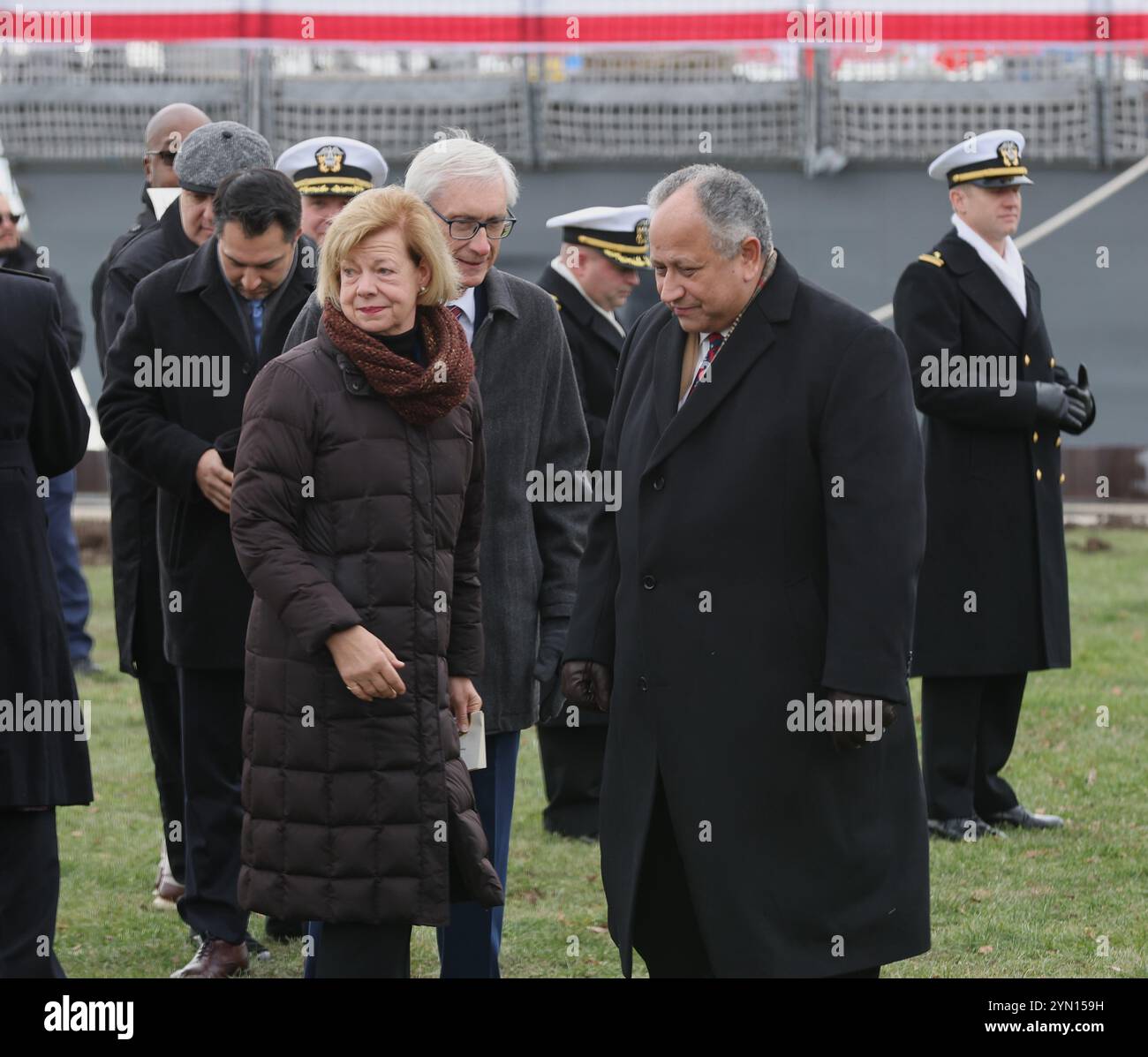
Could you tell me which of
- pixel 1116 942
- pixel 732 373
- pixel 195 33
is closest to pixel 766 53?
pixel 195 33

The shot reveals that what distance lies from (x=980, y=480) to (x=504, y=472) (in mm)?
2619

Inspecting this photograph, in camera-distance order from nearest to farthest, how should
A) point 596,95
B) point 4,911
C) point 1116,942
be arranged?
point 4,911 < point 1116,942 < point 596,95

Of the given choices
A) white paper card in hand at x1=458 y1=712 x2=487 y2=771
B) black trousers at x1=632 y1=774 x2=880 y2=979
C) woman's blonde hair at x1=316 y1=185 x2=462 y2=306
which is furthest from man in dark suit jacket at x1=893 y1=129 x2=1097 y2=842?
woman's blonde hair at x1=316 y1=185 x2=462 y2=306

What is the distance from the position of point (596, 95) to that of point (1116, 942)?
946 centimetres

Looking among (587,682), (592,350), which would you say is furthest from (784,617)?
(592,350)

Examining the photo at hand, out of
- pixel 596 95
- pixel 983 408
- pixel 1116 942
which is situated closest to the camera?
pixel 1116 942

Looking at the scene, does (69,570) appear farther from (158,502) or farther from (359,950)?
(359,950)

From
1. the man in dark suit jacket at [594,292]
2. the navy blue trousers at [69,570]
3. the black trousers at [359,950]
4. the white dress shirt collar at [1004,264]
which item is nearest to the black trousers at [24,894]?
the black trousers at [359,950]

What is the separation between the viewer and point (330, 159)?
642 centimetres

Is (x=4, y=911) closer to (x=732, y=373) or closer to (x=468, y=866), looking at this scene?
(x=468, y=866)

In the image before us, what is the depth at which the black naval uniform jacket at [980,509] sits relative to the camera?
6504 millimetres

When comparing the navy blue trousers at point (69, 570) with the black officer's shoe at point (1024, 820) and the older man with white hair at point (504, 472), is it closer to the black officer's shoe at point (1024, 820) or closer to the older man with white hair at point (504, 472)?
the black officer's shoe at point (1024, 820)
